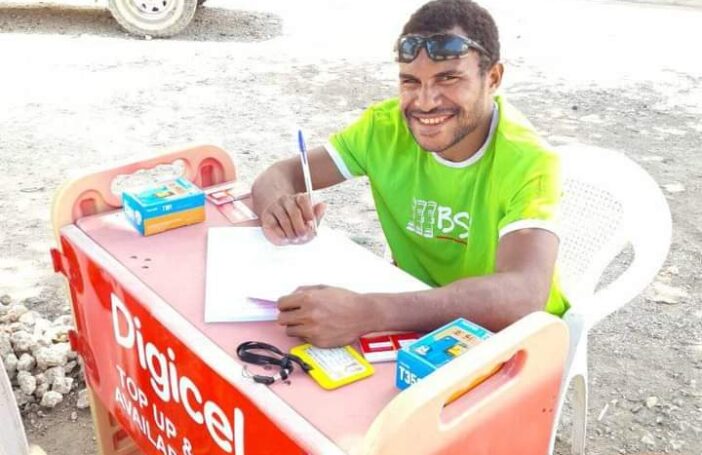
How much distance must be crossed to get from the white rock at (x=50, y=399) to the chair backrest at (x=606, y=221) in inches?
60.9

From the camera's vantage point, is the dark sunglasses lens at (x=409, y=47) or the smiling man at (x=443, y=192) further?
the dark sunglasses lens at (x=409, y=47)

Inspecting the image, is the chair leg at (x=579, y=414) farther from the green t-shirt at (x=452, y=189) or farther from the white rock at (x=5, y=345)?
the white rock at (x=5, y=345)

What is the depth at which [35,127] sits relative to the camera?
4617 millimetres

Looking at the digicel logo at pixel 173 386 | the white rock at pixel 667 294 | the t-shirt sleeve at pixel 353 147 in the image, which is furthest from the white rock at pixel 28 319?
the white rock at pixel 667 294

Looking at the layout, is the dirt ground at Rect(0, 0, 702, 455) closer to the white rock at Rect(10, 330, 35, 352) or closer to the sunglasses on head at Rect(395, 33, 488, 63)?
the white rock at Rect(10, 330, 35, 352)

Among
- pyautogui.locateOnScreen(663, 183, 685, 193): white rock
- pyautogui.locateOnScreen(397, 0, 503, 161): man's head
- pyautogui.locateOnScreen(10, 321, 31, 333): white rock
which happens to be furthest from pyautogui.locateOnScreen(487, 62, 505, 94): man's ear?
pyautogui.locateOnScreen(663, 183, 685, 193): white rock

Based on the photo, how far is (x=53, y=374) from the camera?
2.47 m

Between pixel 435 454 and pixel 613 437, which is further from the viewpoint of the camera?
pixel 613 437

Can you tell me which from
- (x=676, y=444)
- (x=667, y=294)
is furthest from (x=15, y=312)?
(x=667, y=294)

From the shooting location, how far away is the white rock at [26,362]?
245 centimetres

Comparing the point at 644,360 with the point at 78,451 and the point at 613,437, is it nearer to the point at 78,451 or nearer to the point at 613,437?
the point at 613,437

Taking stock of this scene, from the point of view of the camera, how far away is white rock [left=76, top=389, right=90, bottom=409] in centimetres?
243

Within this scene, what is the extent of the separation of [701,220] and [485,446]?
9.36ft

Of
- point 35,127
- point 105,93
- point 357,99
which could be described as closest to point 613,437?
point 357,99
